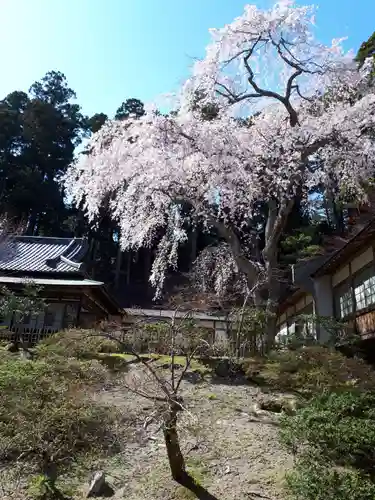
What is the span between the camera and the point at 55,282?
14898 mm

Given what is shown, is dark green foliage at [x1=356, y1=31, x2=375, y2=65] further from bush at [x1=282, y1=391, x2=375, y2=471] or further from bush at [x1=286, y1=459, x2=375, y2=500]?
bush at [x1=286, y1=459, x2=375, y2=500]

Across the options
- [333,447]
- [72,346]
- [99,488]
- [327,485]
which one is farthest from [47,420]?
[72,346]

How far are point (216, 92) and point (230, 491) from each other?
954cm

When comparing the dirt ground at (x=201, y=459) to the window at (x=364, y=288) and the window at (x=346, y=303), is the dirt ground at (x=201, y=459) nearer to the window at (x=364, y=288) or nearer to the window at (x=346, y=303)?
the window at (x=364, y=288)

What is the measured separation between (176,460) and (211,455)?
854 millimetres

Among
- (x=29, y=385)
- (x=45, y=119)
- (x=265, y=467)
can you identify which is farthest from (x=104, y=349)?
(x=45, y=119)

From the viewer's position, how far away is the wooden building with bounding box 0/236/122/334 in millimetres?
14766

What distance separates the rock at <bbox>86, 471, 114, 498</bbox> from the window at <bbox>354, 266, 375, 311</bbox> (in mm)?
7732

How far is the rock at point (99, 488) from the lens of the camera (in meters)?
4.50

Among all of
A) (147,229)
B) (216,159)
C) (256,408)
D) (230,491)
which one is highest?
(216,159)

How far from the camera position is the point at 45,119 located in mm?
32500

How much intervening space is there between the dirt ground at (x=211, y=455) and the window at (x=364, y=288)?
4.87m

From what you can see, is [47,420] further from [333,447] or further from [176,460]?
[333,447]

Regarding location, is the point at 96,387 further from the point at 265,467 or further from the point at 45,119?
the point at 45,119
